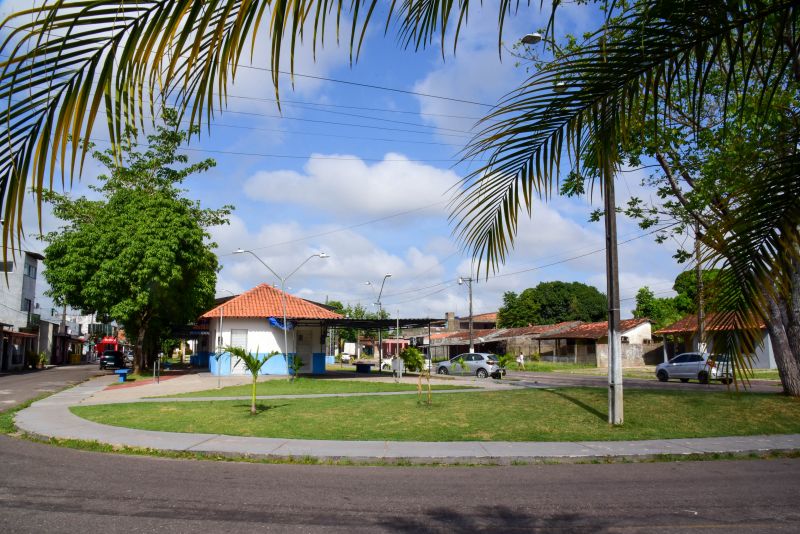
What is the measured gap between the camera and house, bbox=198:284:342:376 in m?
33.1

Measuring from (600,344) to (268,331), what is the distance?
104ft

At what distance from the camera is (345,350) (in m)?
75.8

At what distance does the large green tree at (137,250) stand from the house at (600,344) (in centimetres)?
3279

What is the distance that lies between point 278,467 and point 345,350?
219 ft

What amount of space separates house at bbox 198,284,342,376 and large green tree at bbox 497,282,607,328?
58484mm

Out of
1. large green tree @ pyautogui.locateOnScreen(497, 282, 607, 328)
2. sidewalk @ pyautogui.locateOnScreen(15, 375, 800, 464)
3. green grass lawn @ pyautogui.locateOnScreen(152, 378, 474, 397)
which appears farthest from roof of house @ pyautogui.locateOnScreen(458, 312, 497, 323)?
sidewalk @ pyautogui.locateOnScreen(15, 375, 800, 464)

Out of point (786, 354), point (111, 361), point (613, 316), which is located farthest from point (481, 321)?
point (613, 316)

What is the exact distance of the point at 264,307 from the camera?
34594 mm

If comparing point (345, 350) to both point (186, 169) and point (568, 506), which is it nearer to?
point (186, 169)

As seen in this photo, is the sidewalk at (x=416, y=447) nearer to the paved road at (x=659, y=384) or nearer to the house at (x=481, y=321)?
the paved road at (x=659, y=384)

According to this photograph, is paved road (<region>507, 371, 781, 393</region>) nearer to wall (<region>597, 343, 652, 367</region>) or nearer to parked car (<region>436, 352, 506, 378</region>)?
parked car (<region>436, 352, 506, 378</region>)

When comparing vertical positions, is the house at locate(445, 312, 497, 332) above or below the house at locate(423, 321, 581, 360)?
above

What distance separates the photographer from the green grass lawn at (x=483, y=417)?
1280cm

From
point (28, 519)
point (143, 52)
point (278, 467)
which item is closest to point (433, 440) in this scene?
point (278, 467)
